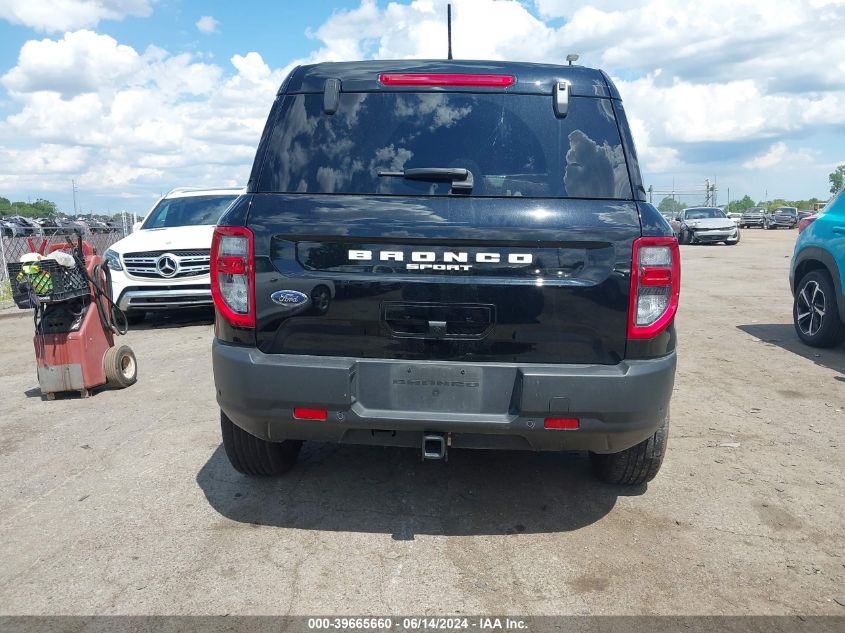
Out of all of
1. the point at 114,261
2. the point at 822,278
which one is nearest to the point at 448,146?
the point at 822,278

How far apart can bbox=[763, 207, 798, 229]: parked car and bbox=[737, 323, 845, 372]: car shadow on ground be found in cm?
4528

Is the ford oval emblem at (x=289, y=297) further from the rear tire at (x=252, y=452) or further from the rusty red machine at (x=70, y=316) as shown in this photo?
the rusty red machine at (x=70, y=316)

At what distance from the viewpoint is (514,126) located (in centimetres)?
306

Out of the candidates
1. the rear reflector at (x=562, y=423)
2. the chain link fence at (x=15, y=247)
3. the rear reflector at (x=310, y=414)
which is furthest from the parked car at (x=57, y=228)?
the rear reflector at (x=562, y=423)

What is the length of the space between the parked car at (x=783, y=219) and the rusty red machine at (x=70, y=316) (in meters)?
51.4

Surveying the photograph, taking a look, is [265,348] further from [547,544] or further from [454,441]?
[547,544]

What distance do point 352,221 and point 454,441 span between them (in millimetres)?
1051

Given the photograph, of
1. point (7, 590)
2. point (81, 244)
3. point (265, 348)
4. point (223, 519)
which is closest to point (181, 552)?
point (223, 519)

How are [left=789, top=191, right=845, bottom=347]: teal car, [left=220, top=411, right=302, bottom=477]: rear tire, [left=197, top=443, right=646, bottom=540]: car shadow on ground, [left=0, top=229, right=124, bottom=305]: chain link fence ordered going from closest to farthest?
[left=197, top=443, right=646, bottom=540]: car shadow on ground, [left=220, top=411, right=302, bottom=477]: rear tire, [left=789, top=191, right=845, bottom=347]: teal car, [left=0, top=229, right=124, bottom=305]: chain link fence

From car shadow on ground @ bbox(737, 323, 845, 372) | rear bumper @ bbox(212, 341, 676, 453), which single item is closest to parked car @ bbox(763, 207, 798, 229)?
car shadow on ground @ bbox(737, 323, 845, 372)

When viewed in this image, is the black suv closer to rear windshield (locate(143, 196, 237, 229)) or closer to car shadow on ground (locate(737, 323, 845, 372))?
car shadow on ground (locate(737, 323, 845, 372))

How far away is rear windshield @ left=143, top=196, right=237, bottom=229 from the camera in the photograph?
9.99 metres

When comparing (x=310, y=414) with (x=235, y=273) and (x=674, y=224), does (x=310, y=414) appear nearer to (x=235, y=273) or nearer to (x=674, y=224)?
(x=235, y=273)

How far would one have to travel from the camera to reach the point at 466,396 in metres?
2.86
